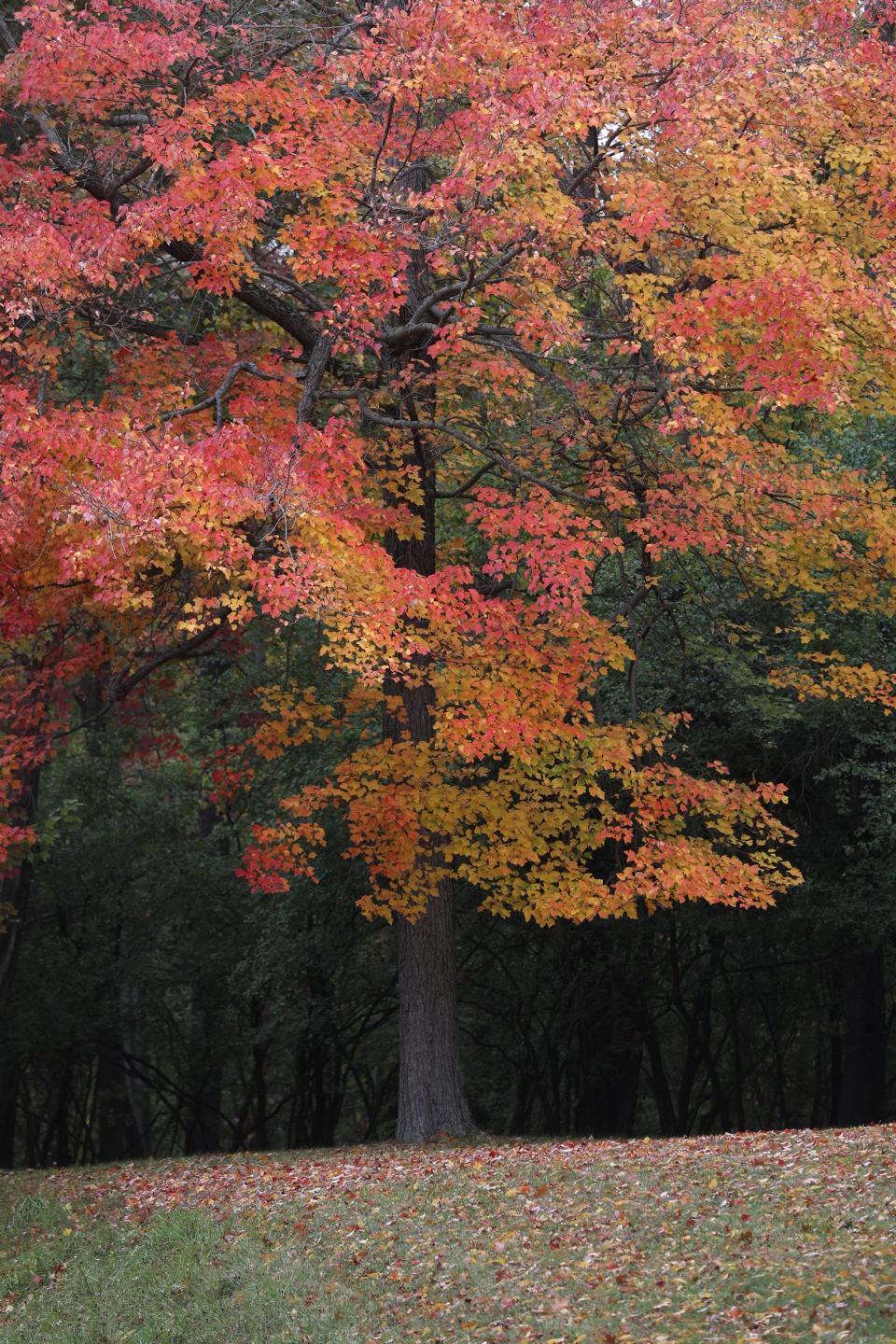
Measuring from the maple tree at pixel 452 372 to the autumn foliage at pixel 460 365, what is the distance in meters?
0.05

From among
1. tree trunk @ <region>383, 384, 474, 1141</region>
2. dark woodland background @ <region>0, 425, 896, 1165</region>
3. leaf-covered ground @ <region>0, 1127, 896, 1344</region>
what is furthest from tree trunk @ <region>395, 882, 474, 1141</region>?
dark woodland background @ <region>0, 425, 896, 1165</region>

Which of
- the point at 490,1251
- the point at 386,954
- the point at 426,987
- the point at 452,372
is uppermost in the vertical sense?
the point at 452,372

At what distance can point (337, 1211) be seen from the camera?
9.92 m

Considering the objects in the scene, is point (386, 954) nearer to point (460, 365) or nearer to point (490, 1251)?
point (460, 365)

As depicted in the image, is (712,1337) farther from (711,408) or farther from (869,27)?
(869,27)

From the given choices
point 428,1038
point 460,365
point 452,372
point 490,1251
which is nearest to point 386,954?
point 428,1038

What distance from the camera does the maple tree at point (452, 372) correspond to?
38.3ft

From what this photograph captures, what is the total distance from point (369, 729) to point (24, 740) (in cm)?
456

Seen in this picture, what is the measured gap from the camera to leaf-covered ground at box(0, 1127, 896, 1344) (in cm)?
696

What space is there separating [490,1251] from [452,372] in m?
7.96

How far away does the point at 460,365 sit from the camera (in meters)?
13.8

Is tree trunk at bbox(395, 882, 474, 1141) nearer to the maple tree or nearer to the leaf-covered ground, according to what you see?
the maple tree

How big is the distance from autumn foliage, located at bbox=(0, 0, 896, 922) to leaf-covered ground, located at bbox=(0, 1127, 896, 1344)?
362 centimetres

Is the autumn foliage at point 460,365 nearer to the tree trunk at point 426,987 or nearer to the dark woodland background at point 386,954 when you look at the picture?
the tree trunk at point 426,987
